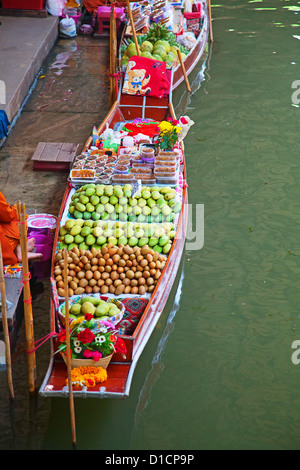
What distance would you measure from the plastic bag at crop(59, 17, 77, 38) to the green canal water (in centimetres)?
360

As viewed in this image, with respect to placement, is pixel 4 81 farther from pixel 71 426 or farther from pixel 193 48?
pixel 71 426

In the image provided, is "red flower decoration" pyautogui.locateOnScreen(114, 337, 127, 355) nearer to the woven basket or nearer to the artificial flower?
the artificial flower

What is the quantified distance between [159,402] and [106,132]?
3.91 meters

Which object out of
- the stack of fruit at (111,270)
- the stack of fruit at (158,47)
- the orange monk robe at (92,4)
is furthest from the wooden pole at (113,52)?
the orange monk robe at (92,4)

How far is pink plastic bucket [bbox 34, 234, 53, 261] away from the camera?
20.8ft

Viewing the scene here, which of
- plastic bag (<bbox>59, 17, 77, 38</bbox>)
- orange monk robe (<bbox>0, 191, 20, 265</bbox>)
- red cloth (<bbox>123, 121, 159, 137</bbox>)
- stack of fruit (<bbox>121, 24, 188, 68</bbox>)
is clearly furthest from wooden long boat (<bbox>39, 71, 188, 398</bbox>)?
plastic bag (<bbox>59, 17, 77, 38</bbox>)

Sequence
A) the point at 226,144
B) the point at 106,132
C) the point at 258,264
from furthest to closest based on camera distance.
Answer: the point at 226,144, the point at 106,132, the point at 258,264

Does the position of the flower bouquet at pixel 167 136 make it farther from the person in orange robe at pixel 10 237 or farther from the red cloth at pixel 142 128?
the person in orange robe at pixel 10 237

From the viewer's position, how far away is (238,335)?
5742 millimetres

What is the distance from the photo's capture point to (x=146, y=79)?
28.9 ft

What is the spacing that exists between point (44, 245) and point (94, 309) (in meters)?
1.48

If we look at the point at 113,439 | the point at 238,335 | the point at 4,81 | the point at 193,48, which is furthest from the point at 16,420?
the point at 193,48
